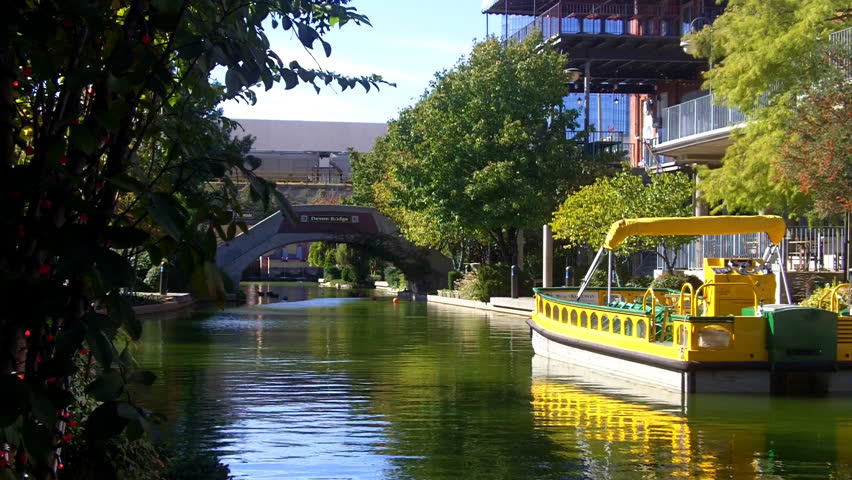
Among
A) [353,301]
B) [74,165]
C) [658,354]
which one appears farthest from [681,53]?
[74,165]

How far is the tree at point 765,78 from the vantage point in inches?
1079

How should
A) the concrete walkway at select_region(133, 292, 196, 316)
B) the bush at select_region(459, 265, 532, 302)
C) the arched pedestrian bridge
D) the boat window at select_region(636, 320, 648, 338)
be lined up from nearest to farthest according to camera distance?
the boat window at select_region(636, 320, 648, 338) < the concrete walkway at select_region(133, 292, 196, 316) < the bush at select_region(459, 265, 532, 302) < the arched pedestrian bridge

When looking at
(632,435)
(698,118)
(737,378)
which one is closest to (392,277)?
(698,118)

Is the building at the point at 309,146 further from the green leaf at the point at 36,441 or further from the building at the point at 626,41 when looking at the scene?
the green leaf at the point at 36,441

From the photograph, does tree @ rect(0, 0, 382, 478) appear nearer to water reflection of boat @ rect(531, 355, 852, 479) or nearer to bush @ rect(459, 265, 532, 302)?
water reflection of boat @ rect(531, 355, 852, 479)

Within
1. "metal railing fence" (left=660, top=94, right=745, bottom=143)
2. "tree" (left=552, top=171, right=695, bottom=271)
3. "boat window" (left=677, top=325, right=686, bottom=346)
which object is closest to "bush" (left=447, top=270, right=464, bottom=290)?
"tree" (left=552, top=171, right=695, bottom=271)

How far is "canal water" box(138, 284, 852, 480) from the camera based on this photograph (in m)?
12.4

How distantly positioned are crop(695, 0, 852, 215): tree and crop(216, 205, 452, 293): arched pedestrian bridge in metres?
29.1

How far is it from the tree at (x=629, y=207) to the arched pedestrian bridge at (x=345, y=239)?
20.6 m

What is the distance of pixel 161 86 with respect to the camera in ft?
11.9

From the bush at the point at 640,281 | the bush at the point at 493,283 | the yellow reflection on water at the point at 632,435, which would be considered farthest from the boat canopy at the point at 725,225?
the bush at the point at 493,283

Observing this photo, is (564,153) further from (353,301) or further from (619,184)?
(353,301)

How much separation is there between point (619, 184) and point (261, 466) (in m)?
26.9

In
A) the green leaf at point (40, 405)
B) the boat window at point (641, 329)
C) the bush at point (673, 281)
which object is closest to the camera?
the green leaf at point (40, 405)
